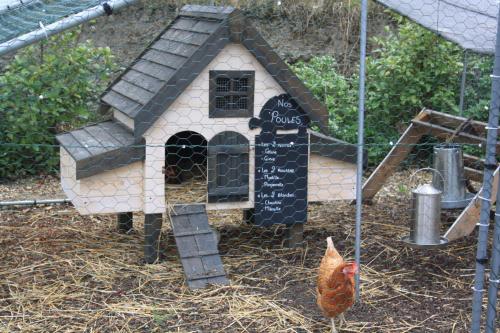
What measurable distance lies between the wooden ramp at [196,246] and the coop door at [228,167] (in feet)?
0.47

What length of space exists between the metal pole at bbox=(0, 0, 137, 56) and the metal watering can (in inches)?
→ 69.5

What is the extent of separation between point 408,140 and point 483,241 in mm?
2315

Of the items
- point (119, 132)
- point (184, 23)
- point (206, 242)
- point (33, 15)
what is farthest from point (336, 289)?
point (33, 15)

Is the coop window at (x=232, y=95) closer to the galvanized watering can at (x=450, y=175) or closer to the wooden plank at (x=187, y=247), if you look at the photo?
the wooden plank at (x=187, y=247)

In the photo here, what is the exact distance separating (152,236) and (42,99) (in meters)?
2.36

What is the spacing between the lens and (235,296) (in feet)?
12.2

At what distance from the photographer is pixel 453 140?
4.80 meters

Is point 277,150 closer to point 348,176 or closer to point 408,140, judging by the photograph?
point 348,176

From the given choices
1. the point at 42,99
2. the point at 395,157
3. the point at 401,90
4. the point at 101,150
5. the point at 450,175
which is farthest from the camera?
the point at 401,90

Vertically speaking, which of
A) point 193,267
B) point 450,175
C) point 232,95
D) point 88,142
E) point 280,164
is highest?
point 232,95

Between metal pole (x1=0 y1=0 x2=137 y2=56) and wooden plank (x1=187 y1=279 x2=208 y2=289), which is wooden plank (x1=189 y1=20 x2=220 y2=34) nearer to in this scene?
metal pole (x1=0 y1=0 x2=137 y2=56)

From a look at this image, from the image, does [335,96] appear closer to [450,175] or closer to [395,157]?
[395,157]

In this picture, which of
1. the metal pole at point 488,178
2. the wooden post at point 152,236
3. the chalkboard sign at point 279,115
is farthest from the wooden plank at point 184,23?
the metal pole at point 488,178

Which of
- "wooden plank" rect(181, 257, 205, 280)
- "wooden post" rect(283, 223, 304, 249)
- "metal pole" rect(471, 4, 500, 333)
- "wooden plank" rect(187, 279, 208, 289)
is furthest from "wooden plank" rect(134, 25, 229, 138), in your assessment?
"metal pole" rect(471, 4, 500, 333)
